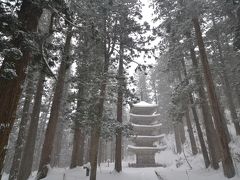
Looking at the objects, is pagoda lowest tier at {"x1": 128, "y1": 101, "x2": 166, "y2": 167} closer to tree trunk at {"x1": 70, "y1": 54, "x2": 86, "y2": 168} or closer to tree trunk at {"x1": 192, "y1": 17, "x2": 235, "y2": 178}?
tree trunk at {"x1": 70, "y1": 54, "x2": 86, "y2": 168}

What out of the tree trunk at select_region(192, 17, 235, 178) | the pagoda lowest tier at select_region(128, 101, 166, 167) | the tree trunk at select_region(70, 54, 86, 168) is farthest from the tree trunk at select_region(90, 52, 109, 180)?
the pagoda lowest tier at select_region(128, 101, 166, 167)

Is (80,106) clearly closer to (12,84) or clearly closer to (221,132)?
(221,132)

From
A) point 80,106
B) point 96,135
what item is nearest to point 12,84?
point 96,135

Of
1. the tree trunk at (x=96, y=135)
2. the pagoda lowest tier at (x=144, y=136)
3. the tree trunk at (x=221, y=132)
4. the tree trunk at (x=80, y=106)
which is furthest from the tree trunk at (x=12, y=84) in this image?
the pagoda lowest tier at (x=144, y=136)

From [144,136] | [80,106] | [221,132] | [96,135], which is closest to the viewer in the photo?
[221,132]

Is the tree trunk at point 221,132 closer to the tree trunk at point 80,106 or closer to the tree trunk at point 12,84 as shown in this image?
the tree trunk at point 80,106

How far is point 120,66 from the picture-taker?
766 inches

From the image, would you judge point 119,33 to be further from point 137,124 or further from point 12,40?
point 137,124

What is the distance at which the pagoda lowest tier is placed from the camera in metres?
32.1

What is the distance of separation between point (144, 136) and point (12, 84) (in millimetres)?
28312

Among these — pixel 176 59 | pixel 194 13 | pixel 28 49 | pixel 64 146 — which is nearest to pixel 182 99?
pixel 176 59

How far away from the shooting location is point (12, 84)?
17.7 feet

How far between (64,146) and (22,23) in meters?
55.4

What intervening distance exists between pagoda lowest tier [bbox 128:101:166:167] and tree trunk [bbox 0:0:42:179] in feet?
88.1
